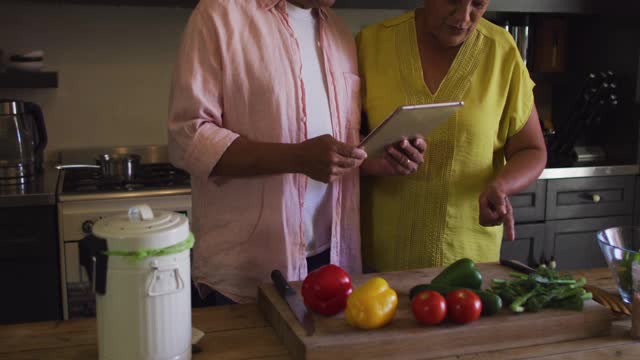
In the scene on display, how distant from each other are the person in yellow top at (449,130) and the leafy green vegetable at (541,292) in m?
0.27

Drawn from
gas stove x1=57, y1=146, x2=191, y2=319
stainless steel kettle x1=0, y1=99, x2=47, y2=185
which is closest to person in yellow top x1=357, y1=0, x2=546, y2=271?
gas stove x1=57, y1=146, x2=191, y2=319

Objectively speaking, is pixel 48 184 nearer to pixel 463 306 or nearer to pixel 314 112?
pixel 314 112

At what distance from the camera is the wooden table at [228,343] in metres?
1.18

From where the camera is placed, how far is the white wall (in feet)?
9.21

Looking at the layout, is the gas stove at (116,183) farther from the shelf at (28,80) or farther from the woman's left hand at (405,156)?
the woman's left hand at (405,156)

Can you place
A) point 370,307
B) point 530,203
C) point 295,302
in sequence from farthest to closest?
point 530,203, point 295,302, point 370,307

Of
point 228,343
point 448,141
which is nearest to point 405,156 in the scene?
point 448,141

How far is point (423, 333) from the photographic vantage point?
1.17 metres

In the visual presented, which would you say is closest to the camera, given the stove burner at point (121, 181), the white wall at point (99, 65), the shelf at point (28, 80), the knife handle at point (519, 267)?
the knife handle at point (519, 267)

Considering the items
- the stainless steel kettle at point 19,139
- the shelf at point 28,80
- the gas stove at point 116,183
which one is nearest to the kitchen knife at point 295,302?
the gas stove at point 116,183

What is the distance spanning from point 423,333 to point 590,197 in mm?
1985

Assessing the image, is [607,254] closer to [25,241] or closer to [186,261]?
[186,261]

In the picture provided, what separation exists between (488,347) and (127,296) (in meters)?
0.60

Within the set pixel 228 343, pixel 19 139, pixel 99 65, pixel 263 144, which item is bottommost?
pixel 228 343
